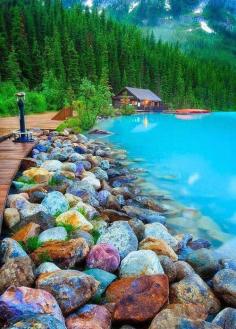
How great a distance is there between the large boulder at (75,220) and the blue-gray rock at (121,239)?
1.68 feet

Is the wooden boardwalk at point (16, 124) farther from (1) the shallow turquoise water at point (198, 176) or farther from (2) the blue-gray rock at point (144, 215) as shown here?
(2) the blue-gray rock at point (144, 215)

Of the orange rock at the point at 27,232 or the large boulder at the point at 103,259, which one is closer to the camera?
the large boulder at the point at 103,259

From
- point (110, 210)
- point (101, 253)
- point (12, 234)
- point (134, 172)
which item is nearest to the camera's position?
point (101, 253)

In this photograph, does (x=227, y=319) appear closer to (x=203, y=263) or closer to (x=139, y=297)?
(x=139, y=297)

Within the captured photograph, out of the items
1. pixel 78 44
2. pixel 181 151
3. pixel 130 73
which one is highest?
pixel 78 44

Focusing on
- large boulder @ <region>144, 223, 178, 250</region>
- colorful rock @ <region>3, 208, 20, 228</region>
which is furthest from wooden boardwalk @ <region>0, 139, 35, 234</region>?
large boulder @ <region>144, 223, 178, 250</region>

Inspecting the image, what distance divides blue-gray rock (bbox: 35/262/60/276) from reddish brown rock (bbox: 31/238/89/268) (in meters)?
0.23

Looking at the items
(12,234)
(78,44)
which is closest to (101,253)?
(12,234)

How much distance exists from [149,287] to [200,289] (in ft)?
2.77

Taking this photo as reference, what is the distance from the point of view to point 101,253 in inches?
214

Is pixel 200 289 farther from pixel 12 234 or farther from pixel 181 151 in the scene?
pixel 181 151

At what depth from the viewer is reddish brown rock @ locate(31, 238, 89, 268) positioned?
5184 millimetres

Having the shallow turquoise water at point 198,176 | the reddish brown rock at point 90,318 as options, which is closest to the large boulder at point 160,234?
the shallow turquoise water at point 198,176

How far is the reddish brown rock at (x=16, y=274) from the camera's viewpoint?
4371 mm
